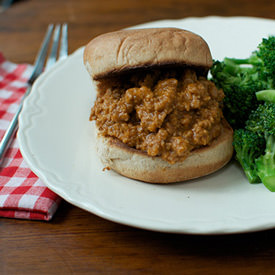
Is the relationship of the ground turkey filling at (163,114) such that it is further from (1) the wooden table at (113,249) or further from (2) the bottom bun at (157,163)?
(1) the wooden table at (113,249)

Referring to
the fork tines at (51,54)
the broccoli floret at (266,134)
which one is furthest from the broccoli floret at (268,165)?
the fork tines at (51,54)

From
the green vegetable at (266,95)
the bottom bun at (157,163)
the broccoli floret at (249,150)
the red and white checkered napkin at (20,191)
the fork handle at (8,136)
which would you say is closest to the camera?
the red and white checkered napkin at (20,191)

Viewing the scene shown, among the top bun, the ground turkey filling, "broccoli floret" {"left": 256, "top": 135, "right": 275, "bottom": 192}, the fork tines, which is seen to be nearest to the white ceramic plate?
"broccoli floret" {"left": 256, "top": 135, "right": 275, "bottom": 192}

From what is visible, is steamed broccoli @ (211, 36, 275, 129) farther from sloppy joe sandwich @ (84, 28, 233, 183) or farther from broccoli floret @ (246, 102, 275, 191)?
sloppy joe sandwich @ (84, 28, 233, 183)

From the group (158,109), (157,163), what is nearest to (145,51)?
(158,109)

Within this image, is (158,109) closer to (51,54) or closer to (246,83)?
(246,83)
